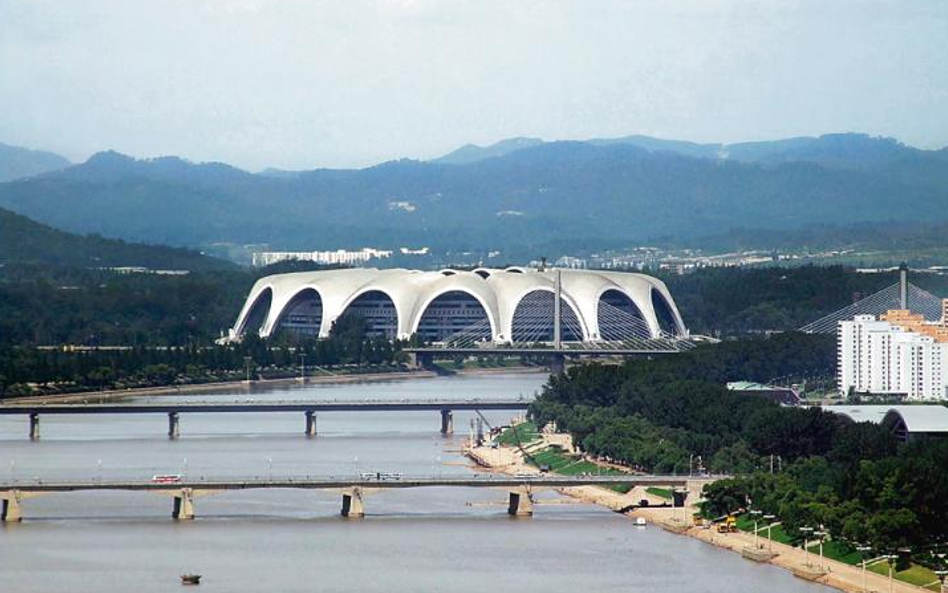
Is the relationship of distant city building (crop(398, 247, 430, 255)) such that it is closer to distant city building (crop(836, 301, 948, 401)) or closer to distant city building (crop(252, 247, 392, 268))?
distant city building (crop(252, 247, 392, 268))

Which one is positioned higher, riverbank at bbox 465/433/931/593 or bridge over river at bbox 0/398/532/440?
bridge over river at bbox 0/398/532/440

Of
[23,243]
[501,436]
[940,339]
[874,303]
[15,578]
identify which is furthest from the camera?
[23,243]

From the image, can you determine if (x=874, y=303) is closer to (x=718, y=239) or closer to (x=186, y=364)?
(x=186, y=364)

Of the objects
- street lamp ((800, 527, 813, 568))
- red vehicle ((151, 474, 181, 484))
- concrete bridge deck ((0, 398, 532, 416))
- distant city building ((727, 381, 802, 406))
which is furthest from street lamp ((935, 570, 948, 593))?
concrete bridge deck ((0, 398, 532, 416))

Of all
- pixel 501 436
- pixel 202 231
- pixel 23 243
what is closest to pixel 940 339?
pixel 501 436

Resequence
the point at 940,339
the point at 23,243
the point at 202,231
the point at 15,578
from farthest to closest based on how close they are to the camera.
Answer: the point at 202,231, the point at 23,243, the point at 940,339, the point at 15,578

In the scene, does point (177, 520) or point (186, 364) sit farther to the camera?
point (186, 364)

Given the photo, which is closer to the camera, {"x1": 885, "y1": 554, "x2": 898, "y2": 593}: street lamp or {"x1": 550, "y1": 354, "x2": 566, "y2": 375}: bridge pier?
{"x1": 885, "y1": 554, "x2": 898, "y2": 593}: street lamp

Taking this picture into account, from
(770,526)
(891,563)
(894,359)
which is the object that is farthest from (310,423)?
(891,563)
